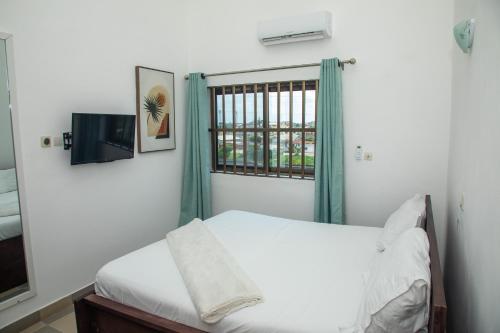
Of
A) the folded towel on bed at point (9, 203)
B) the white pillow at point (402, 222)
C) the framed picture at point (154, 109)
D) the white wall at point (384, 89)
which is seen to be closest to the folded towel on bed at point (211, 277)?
the white pillow at point (402, 222)

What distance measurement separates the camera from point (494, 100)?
124cm

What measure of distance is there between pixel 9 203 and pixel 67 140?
649 mm

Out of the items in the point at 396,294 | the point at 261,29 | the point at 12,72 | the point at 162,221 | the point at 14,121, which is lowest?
the point at 162,221

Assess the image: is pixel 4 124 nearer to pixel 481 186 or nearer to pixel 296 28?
pixel 296 28

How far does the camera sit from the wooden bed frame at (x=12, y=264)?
2.48 meters

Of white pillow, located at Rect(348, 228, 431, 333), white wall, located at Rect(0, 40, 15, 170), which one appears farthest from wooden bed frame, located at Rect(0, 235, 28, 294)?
Answer: white pillow, located at Rect(348, 228, 431, 333)

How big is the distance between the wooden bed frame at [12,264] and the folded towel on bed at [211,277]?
114 cm

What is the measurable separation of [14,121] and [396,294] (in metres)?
2.72

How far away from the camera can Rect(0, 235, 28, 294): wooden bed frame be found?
248cm

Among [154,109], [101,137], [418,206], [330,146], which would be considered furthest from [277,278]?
[154,109]

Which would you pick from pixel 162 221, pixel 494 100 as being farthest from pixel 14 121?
pixel 494 100

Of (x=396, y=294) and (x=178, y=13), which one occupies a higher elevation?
(x=178, y=13)

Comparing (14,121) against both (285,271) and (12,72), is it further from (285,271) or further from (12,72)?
(285,271)

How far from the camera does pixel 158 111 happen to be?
12.4ft
